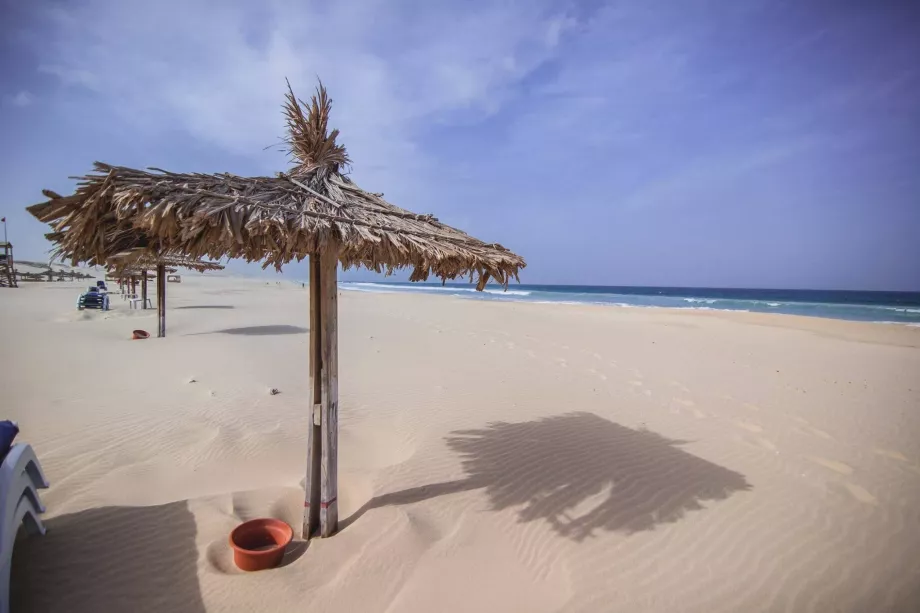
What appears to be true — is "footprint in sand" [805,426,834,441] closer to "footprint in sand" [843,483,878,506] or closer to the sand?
the sand

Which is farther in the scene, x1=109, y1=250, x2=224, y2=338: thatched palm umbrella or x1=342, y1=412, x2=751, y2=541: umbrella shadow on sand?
x1=342, y1=412, x2=751, y2=541: umbrella shadow on sand

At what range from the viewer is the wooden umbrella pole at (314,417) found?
3.33 m

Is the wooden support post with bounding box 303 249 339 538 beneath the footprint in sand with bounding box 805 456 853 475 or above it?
above

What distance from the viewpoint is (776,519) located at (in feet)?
13.1

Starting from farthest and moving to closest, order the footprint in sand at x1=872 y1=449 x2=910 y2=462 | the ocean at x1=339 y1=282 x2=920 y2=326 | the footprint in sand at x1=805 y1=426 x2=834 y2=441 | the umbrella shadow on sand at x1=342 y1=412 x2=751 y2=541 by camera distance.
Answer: the ocean at x1=339 y1=282 x2=920 y2=326 → the footprint in sand at x1=805 y1=426 x2=834 y2=441 → the footprint in sand at x1=872 y1=449 x2=910 y2=462 → the umbrella shadow on sand at x1=342 y1=412 x2=751 y2=541

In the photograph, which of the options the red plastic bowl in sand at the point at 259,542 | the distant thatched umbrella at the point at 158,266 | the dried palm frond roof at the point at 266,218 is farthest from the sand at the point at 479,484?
the dried palm frond roof at the point at 266,218

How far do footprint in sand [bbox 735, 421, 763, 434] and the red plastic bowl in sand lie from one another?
6.62 m

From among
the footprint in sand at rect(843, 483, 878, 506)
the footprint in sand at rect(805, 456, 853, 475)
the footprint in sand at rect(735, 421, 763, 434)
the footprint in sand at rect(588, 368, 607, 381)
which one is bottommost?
the footprint in sand at rect(843, 483, 878, 506)

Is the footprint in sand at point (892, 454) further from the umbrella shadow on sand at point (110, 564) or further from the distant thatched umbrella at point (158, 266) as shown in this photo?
the distant thatched umbrella at point (158, 266)

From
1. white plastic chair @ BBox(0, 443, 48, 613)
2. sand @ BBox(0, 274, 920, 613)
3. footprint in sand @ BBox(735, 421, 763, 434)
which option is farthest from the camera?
footprint in sand @ BBox(735, 421, 763, 434)

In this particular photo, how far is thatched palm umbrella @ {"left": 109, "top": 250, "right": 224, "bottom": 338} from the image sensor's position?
113 inches

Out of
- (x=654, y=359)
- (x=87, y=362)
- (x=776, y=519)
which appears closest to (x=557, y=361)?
(x=654, y=359)

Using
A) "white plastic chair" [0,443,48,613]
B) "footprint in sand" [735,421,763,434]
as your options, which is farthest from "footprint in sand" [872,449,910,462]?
"white plastic chair" [0,443,48,613]

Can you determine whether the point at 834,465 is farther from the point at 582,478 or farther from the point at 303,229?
the point at 303,229
